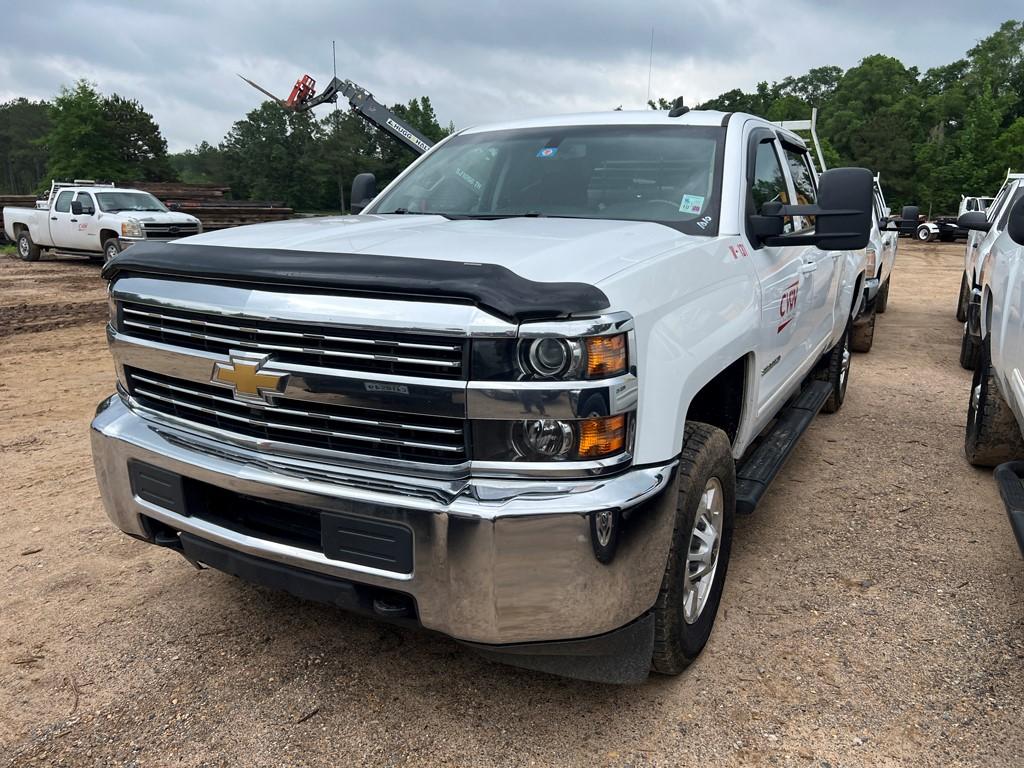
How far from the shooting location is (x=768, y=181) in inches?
144

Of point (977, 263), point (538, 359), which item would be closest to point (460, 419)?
point (538, 359)

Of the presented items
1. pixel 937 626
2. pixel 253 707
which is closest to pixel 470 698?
pixel 253 707

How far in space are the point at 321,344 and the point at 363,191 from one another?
279cm

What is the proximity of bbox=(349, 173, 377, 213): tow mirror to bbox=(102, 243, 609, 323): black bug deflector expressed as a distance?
2.22 metres

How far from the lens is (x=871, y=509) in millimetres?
4109

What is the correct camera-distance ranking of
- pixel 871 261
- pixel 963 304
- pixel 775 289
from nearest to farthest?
pixel 775 289, pixel 871 261, pixel 963 304

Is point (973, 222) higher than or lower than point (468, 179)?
lower

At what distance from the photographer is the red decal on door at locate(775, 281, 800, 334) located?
3369 millimetres

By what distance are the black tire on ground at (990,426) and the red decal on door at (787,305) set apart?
1.41m

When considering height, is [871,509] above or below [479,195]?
below

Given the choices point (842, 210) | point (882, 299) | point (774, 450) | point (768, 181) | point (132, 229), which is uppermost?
point (768, 181)

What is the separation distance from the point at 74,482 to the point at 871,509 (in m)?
4.39

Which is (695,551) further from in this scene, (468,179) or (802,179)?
(802,179)

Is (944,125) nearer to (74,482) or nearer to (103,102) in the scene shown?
(103,102)
